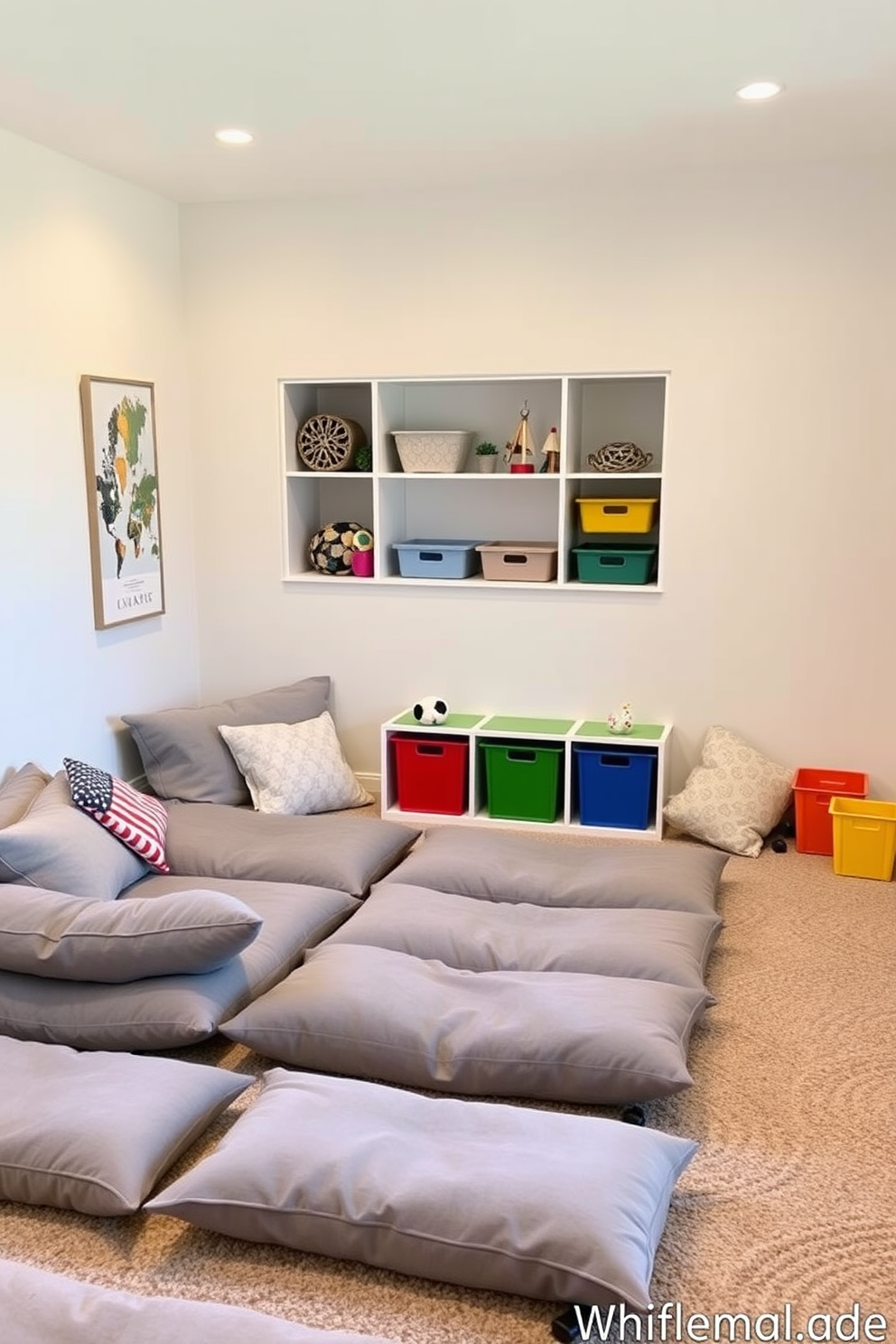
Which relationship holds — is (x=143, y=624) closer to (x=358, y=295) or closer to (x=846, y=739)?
(x=358, y=295)

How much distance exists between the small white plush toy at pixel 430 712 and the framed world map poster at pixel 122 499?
110cm

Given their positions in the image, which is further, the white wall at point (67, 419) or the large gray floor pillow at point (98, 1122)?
the white wall at point (67, 419)

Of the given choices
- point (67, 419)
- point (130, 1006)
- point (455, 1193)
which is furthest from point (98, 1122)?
point (67, 419)

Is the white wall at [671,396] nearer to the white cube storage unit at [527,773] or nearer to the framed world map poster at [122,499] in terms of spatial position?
the white cube storage unit at [527,773]

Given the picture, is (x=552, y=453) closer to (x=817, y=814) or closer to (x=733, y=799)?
(x=733, y=799)

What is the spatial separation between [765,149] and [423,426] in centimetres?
164

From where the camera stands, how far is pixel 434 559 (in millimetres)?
4562

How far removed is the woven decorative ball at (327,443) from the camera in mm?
4609

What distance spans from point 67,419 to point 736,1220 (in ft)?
10.3

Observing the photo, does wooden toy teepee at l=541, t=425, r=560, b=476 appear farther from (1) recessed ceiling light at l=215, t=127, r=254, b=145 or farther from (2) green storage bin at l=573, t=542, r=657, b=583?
(1) recessed ceiling light at l=215, t=127, r=254, b=145

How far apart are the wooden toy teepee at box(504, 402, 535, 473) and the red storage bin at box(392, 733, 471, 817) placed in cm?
→ 108

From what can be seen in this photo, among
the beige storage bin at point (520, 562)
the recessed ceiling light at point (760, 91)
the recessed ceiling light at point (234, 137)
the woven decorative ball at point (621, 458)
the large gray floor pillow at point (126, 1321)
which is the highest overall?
the recessed ceiling light at point (760, 91)

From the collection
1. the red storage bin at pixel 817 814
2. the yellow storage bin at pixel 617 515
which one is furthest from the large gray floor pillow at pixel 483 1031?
the yellow storage bin at pixel 617 515

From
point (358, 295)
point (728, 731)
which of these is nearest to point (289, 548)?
point (358, 295)
